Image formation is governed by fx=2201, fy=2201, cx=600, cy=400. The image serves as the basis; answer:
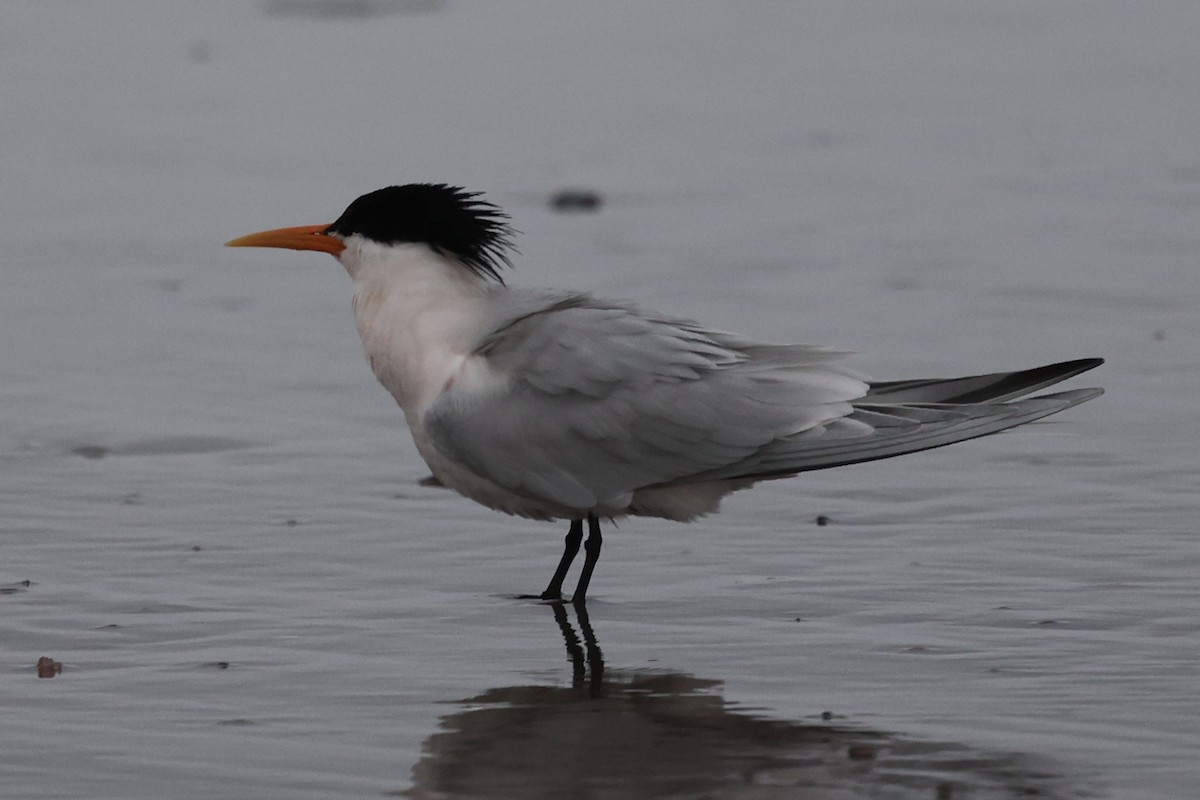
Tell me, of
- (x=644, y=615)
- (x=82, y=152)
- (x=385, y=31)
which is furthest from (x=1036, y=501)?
(x=385, y=31)

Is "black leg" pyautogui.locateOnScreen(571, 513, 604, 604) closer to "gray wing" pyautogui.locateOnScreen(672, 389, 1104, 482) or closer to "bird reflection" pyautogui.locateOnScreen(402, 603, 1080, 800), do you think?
"gray wing" pyautogui.locateOnScreen(672, 389, 1104, 482)

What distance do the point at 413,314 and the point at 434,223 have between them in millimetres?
239

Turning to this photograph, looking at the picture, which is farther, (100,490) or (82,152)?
(82,152)

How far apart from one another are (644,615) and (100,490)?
5.72 ft

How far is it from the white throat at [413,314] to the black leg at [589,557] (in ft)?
1.63

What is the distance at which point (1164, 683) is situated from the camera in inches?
172

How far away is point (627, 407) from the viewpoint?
520cm

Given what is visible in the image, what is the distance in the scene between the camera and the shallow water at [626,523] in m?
4.17

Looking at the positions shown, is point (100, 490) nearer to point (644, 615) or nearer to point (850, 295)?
point (644, 615)

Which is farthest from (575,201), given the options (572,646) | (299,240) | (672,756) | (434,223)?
(672,756)

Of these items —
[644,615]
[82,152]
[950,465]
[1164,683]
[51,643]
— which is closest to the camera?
[1164,683]

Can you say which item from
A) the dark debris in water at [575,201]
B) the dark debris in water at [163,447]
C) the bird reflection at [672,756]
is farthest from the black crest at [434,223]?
the dark debris in water at [575,201]

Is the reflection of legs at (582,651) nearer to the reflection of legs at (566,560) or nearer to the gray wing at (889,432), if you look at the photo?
the reflection of legs at (566,560)

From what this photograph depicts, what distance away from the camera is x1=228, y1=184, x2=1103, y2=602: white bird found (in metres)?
5.10
